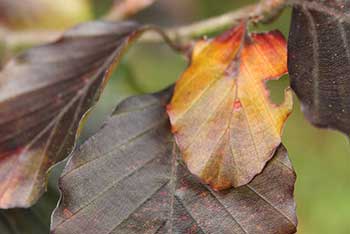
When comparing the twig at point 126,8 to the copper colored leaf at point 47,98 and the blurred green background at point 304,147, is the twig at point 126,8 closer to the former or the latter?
the blurred green background at point 304,147

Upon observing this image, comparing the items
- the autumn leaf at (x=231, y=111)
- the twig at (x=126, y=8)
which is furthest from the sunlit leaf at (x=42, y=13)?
the autumn leaf at (x=231, y=111)

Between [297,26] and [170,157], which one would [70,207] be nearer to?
[170,157]

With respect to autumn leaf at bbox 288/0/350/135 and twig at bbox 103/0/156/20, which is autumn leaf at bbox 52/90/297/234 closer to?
autumn leaf at bbox 288/0/350/135

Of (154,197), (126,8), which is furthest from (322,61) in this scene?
(126,8)

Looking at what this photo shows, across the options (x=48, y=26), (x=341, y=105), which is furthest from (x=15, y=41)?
(x=341, y=105)

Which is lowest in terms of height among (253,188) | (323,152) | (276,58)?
(323,152)

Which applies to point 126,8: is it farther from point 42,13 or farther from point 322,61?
point 322,61
